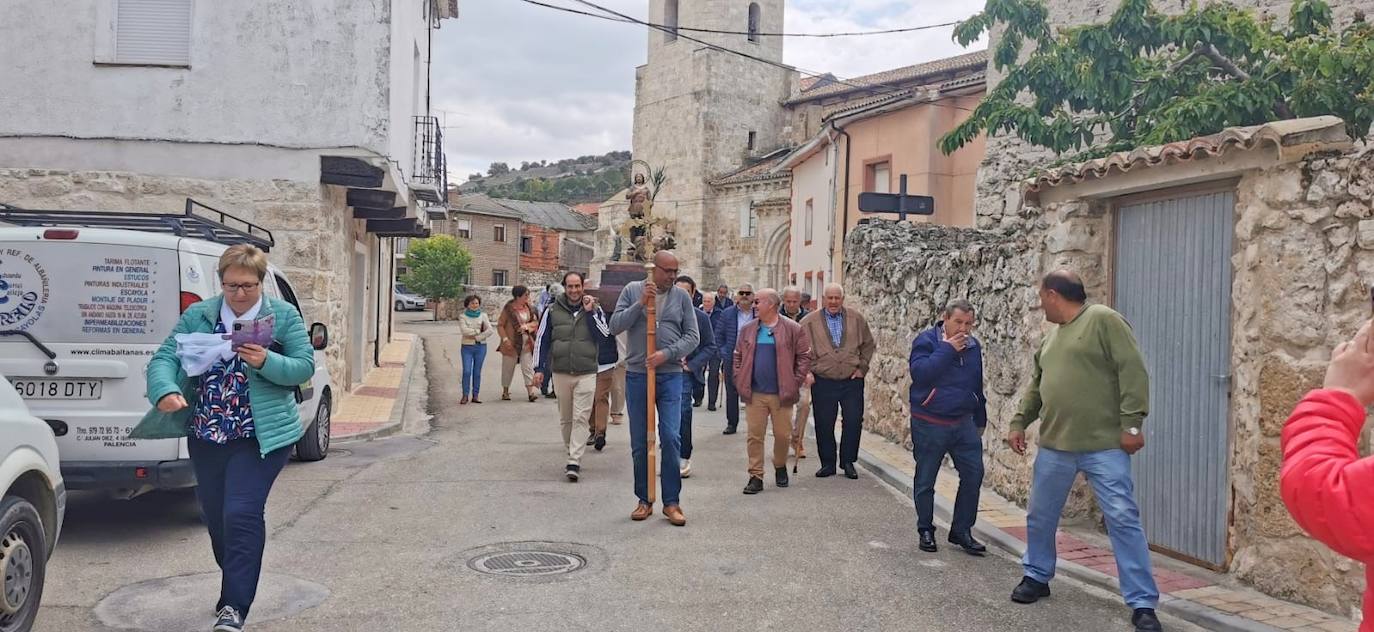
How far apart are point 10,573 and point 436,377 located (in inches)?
577

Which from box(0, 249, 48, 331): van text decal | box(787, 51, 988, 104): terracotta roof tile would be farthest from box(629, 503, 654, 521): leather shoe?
Answer: box(787, 51, 988, 104): terracotta roof tile

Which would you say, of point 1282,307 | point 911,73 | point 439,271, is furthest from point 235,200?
point 439,271

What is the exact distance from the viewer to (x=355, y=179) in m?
11.5

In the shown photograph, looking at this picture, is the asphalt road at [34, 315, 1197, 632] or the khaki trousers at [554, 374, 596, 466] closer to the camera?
the asphalt road at [34, 315, 1197, 632]

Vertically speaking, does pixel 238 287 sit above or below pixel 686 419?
above

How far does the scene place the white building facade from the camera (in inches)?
Result: 434

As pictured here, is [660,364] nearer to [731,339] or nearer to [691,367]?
[691,367]

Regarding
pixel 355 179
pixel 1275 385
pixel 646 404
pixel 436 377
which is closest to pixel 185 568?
pixel 646 404

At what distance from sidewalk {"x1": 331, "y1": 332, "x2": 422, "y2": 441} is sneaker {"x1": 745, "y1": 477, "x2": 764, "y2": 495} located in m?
4.54

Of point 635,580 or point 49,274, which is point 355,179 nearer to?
point 49,274

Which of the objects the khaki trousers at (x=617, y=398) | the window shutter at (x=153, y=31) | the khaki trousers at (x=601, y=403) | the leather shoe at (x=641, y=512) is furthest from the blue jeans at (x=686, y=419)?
the window shutter at (x=153, y=31)

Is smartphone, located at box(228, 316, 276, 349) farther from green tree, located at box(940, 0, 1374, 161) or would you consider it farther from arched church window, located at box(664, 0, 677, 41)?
arched church window, located at box(664, 0, 677, 41)

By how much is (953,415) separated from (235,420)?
162 inches

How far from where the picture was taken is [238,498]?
163 inches
